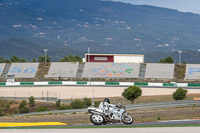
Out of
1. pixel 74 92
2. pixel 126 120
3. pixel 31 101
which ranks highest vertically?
pixel 126 120

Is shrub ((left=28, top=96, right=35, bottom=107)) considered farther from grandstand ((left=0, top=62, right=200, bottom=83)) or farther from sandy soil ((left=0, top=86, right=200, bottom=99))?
grandstand ((left=0, top=62, right=200, bottom=83))

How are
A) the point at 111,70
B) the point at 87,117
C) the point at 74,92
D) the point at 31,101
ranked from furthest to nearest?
the point at 111,70 < the point at 74,92 < the point at 31,101 < the point at 87,117

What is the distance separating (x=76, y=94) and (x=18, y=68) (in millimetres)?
38544

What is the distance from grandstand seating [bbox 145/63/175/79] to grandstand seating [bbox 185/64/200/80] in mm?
4033

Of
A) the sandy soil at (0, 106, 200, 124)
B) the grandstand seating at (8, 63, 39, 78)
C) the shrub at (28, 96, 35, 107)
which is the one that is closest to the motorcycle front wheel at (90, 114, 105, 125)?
the sandy soil at (0, 106, 200, 124)

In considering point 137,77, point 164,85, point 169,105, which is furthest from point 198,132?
point 137,77

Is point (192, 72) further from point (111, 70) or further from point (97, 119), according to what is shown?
point (97, 119)

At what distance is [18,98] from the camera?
71062mm

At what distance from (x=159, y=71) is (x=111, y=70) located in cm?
1319

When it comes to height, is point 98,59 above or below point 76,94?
above

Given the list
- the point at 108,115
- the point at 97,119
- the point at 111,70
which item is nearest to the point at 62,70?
Answer: the point at 111,70

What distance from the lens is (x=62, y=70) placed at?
10800 cm

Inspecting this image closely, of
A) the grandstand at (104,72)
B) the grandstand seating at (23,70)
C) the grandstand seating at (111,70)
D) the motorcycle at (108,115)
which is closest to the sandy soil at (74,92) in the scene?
the grandstand at (104,72)

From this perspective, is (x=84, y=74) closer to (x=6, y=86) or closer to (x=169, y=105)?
(x=6, y=86)
